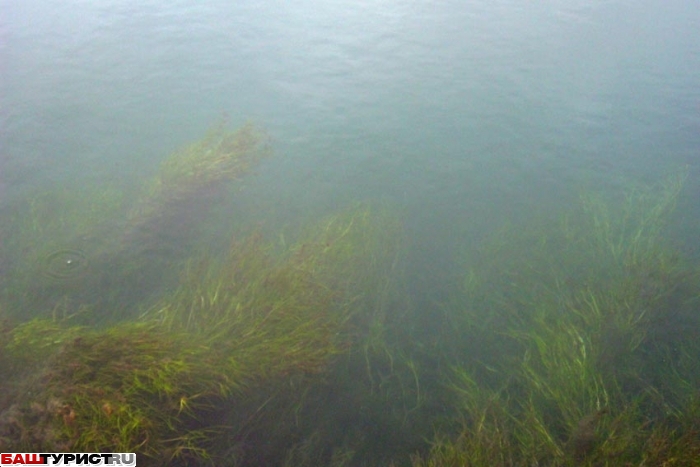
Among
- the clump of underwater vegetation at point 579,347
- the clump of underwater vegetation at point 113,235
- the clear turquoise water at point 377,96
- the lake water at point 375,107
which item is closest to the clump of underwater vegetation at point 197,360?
the clump of underwater vegetation at point 113,235

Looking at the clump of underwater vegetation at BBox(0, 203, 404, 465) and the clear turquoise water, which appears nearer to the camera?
the clump of underwater vegetation at BBox(0, 203, 404, 465)

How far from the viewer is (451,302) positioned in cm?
367

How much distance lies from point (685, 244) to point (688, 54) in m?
3.96

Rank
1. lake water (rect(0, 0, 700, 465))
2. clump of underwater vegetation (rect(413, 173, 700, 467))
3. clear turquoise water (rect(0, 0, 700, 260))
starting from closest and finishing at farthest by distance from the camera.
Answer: clump of underwater vegetation (rect(413, 173, 700, 467)), lake water (rect(0, 0, 700, 465)), clear turquoise water (rect(0, 0, 700, 260))

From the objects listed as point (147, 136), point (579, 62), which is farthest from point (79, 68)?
point (579, 62)

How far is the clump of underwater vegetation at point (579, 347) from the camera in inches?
94.5

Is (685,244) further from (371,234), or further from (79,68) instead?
(79,68)

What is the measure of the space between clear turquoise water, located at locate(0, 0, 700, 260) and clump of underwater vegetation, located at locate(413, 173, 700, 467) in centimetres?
55

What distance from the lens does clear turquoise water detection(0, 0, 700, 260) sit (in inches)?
185

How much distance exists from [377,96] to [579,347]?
3.77m
